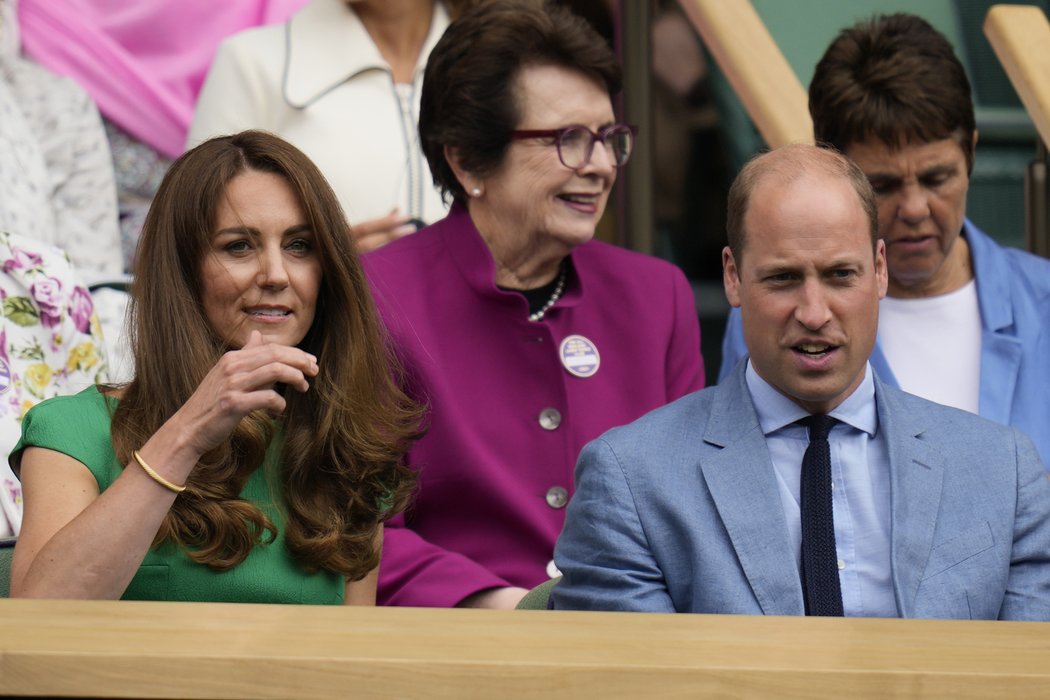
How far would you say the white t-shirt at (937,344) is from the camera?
2990 millimetres

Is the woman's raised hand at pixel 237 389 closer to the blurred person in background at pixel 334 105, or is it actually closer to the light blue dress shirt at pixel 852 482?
the light blue dress shirt at pixel 852 482

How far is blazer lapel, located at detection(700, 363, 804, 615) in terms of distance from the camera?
2.10 metres

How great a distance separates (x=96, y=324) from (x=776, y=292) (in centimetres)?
134

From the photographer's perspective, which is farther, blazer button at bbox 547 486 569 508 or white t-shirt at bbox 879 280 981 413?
white t-shirt at bbox 879 280 981 413

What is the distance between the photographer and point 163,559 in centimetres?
227

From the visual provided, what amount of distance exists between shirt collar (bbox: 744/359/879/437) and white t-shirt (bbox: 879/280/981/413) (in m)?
0.75

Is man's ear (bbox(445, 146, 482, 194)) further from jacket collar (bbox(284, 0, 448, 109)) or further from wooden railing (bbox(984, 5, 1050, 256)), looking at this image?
wooden railing (bbox(984, 5, 1050, 256))

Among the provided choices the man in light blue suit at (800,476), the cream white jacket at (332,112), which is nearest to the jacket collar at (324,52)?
the cream white jacket at (332,112)

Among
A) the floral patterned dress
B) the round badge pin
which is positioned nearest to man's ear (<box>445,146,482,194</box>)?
the round badge pin

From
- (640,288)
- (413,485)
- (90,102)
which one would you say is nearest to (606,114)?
(640,288)

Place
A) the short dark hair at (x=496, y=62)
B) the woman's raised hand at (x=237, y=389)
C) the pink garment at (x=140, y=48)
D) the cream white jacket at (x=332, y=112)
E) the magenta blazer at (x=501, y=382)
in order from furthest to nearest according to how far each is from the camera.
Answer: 1. the pink garment at (x=140, y=48)
2. the cream white jacket at (x=332, y=112)
3. the short dark hair at (x=496, y=62)
4. the magenta blazer at (x=501, y=382)
5. the woman's raised hand at (x=237, y=389)

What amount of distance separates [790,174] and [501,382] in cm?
82

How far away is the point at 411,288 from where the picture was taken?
2941mm

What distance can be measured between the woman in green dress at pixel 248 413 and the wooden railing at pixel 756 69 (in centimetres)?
91
